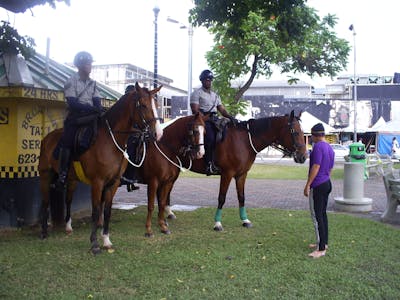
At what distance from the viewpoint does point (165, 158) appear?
8.04 metres

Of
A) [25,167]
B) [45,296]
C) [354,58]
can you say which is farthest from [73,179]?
[354,58]

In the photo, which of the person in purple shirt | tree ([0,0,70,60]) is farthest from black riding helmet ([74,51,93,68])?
the person in purple shirt

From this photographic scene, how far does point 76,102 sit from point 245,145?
3482 mm

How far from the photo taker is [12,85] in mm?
7703

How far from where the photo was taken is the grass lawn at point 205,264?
16.4 feet

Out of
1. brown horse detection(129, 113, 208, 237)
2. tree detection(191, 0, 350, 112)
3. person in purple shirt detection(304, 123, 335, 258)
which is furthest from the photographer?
tree detection(191, 0, 350, 112)

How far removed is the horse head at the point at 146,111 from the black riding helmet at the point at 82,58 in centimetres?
112

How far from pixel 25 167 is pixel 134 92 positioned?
3.24 metres

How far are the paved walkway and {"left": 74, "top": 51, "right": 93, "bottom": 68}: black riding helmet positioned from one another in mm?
5748

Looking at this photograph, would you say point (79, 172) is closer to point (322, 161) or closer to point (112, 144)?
point (112, 144)

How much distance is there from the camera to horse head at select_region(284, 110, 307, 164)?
8.20m

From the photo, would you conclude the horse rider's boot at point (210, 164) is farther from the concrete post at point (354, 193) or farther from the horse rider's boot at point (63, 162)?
the concrete post at point (354, 193)

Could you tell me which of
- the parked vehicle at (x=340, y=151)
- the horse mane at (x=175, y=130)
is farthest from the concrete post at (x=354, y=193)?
the parked vehicle at (x=340, y=151)

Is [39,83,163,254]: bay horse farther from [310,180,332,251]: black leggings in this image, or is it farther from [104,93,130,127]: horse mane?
[310,180,332,251]: black leggings
